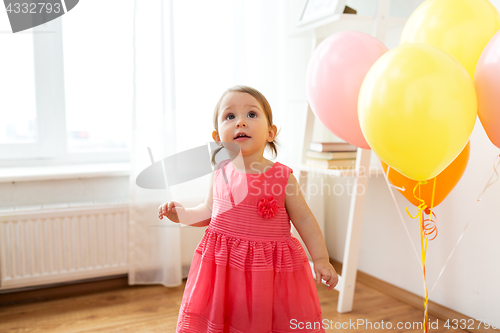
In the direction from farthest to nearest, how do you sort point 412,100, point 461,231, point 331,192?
1. point 331,192
2. point 461,231
3. point 412,100

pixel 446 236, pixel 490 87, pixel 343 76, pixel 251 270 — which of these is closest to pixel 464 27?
pixel 490 87

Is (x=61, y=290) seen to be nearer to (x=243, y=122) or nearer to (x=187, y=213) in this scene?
(x=187, y=213)

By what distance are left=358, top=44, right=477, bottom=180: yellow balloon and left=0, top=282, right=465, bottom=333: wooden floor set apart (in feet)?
3.04

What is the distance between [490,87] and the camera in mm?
803

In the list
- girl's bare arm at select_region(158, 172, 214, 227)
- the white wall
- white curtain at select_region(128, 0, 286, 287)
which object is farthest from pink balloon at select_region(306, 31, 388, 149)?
white curtain at select_region(128, 0, 286, 287)

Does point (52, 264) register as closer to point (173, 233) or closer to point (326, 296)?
point (173, 233)

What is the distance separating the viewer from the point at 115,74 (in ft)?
6.23

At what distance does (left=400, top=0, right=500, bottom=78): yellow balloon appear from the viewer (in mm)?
914

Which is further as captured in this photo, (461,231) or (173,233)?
(173,233)

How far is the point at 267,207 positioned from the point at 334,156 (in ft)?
2.20

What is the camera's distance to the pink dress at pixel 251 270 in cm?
99

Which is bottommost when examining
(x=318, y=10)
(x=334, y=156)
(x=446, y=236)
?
(x=446, y=236)

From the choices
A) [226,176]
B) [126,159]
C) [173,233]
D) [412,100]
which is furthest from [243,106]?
[126,159]

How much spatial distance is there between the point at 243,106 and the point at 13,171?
1207 mm
